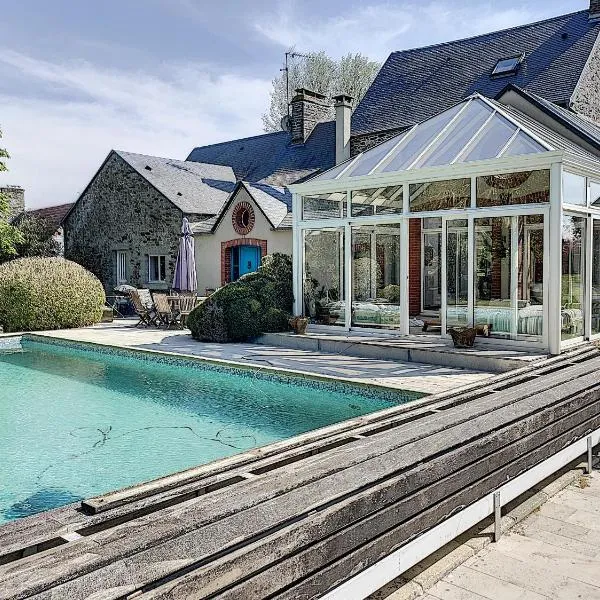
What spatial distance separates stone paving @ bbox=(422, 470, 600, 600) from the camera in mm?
3234

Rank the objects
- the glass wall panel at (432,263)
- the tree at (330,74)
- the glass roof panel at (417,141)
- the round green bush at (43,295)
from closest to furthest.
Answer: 1. the glass wall panel at (432,263)
2. the glass roof panel at (417,141)
3. the round green bush at (43,295)
4. the tree at (330,74)

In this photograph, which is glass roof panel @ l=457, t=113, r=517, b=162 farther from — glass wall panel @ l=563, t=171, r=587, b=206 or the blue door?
the blue door

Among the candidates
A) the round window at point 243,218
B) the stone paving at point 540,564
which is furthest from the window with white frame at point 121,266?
the stone paving at point 540,564

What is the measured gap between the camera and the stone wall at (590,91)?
51.4ft

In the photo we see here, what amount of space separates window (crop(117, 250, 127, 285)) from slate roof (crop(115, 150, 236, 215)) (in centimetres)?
300

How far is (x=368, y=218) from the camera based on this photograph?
1127cm

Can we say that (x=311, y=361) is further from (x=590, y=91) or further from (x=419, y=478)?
(x=590, y=91)

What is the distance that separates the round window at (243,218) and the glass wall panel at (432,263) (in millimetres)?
7985

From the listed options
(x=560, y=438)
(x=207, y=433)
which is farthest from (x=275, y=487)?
(x=207, y=433)

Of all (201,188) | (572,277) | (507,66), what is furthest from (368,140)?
(572,277)

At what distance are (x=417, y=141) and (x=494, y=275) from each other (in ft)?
9.98

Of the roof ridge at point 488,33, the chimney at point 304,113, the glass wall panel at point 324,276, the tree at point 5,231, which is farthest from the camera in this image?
the chimney at point 304,113

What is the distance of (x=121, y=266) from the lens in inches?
895

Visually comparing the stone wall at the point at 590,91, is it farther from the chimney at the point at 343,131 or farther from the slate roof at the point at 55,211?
the slate roof at the point at 55,211
